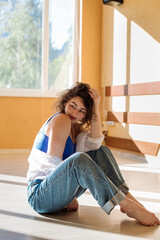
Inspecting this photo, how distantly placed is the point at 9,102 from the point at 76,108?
9.29ft

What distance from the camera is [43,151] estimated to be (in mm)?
1662

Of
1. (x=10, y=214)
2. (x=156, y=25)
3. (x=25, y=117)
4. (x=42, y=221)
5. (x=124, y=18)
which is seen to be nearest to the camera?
(x=42, y=221)

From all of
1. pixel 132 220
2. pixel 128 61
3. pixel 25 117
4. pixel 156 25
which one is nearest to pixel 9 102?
pixel 25 117

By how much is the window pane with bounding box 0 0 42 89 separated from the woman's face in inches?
114

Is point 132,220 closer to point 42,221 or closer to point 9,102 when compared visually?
point 42,221

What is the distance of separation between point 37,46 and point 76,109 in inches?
122

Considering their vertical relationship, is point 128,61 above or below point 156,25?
below

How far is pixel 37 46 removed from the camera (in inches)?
182

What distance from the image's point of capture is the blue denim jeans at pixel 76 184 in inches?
57.2

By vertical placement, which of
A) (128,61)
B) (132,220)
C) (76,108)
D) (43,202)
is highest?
(128,61)

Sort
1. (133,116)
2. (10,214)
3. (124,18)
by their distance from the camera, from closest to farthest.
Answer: (10,214) < (133,116) < (124,18)

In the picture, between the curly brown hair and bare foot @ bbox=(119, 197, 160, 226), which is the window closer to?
the curly brown hair

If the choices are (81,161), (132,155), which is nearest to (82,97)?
(81,161)

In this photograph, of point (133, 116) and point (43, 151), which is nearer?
point (43, 151)
